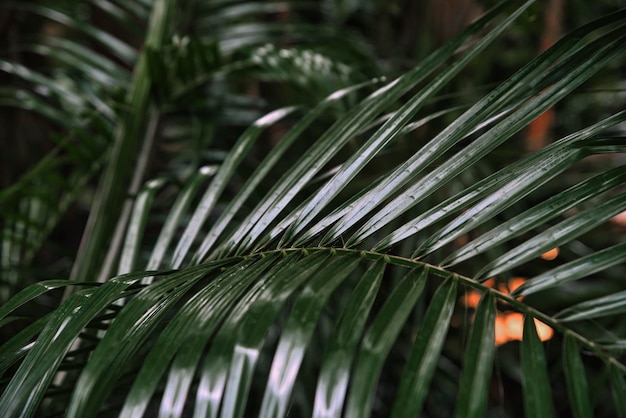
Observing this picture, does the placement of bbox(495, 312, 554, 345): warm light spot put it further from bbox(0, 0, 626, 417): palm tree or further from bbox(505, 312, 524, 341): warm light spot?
bbox(0, 0, 626, 417): palm tree

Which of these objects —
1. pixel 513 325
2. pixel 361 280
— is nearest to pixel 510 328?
pixel 513 325

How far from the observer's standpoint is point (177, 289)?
1.34 ft

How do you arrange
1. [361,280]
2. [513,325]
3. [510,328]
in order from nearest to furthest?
1. [361,280]
2. [510,328]
3. [513,325]

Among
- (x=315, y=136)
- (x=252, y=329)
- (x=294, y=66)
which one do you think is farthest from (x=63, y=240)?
(x=252, y=329)

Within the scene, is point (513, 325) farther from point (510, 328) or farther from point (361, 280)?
point (361, 280)

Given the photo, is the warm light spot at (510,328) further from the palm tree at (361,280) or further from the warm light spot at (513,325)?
the palm tree at (361,280)

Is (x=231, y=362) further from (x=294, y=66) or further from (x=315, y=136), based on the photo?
(x=315, y=136)

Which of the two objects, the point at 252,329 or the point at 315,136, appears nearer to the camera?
the point at 252,329

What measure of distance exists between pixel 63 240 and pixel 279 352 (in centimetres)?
128

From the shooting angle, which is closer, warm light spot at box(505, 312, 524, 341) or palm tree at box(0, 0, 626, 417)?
palm tree at box(0, 0, 626, 417)

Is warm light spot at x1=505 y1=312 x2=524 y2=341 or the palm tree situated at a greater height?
warm light spot at x1=505 y1=312 x2=524 y2=341

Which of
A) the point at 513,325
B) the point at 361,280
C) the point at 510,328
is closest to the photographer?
the point at 361,280

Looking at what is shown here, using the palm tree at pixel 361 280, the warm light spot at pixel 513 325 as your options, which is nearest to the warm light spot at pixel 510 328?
the warm light spot at pixel 513 325

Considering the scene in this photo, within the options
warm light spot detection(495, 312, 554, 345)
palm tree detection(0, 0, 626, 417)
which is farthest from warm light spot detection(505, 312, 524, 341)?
palm tree detection(0, 0, 626, 417)
